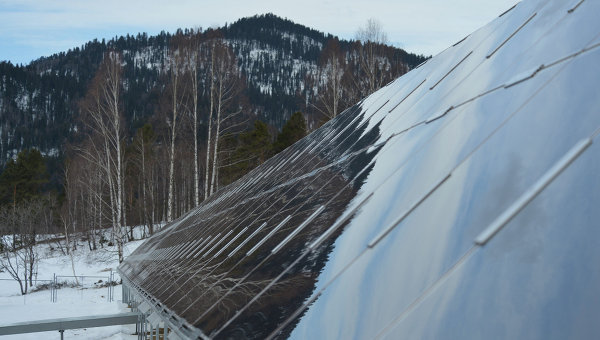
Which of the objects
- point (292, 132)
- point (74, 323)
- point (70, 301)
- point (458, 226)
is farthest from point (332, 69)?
point (458, 226)

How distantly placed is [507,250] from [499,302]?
279 mm

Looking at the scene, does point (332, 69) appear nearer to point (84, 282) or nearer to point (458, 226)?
point (84, 282)

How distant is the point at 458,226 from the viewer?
8.61ft

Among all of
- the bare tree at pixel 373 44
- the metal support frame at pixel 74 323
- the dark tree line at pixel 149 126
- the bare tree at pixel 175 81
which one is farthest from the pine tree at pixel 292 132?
the metal support frame at pixel 74 323

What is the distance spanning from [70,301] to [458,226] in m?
23.5

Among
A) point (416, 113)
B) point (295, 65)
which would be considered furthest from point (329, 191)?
point (295, 65)

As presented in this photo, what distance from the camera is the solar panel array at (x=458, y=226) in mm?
1908

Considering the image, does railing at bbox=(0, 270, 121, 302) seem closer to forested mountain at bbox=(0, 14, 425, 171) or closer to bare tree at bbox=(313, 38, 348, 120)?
bare tree at bbox=(313, 38, 348, 120)

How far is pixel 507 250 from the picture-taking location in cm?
211

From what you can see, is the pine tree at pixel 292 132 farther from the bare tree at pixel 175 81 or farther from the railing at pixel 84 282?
the railing at pixel 84 282

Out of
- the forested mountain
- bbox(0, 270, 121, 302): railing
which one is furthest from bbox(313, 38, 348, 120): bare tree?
the forested mountain

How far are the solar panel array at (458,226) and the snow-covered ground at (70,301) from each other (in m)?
8.27

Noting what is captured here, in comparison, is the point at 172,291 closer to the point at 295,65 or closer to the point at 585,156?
the point at 585,156

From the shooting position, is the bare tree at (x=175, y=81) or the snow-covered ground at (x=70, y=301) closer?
the snow-covered ground at (x=70, y=301)
